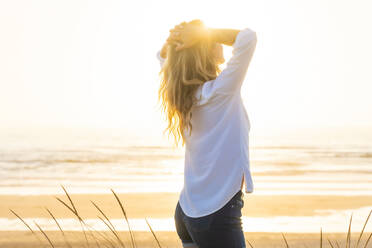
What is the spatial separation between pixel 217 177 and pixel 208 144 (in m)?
0.15

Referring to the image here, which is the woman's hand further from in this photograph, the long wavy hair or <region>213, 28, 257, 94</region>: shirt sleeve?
<region>213, 28, 257, 94</region>: shirt sleeve

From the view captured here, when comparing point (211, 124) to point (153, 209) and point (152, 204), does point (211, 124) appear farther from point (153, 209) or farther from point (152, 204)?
point (152, 204)

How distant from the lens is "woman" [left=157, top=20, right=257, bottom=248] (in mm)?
2111

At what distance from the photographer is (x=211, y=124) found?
2.21 meters

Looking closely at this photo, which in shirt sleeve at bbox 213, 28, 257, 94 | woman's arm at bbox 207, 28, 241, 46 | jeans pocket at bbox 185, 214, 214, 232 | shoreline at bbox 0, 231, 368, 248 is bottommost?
shoreline at bbox 0, 231, 368, 248

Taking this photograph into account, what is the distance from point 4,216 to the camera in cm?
1000

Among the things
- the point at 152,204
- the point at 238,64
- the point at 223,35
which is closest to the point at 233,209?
the point at 238,64

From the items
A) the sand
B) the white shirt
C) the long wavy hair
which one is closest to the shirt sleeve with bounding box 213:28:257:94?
the white shirt

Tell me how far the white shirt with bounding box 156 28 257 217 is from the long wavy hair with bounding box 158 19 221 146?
40 mm

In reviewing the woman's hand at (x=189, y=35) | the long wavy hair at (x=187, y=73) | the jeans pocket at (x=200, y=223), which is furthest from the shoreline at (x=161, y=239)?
the woman's hand at (x=189, y=35)

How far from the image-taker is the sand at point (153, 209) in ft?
25.3

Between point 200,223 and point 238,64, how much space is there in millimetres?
712

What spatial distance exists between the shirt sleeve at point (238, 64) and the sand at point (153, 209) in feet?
18.5

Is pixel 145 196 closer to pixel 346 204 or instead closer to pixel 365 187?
pixel 346 204
